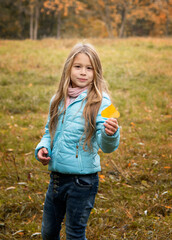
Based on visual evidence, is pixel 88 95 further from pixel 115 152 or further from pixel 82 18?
pixel 82 18

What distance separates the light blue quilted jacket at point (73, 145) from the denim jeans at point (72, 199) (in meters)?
0.06

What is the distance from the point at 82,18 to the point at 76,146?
104 ft

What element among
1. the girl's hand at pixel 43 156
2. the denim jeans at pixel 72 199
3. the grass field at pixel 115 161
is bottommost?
the grass field at pixel 115 161

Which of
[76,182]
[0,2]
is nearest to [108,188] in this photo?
[76,182]

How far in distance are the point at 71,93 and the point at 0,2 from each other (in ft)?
92.0

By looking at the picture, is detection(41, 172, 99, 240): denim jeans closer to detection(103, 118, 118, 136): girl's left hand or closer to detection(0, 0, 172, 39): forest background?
detection(103, 118, 118, 136): girl's left hand

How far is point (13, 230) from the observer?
8.18 feet

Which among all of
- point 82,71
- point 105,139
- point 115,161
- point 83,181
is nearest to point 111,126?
point 105,139

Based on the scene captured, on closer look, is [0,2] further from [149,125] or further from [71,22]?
[149,125]

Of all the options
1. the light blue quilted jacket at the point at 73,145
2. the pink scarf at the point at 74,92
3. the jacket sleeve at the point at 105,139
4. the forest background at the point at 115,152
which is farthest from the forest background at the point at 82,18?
the jacket sleeve at the point at 105,139

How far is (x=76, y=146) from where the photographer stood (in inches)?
69.6

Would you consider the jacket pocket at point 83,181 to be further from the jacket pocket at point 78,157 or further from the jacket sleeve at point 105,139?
the jacket sleeve at point 105,139

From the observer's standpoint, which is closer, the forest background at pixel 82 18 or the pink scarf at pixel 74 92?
the pink scarf at pixel 74 92

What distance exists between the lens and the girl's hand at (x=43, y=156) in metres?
1.76
